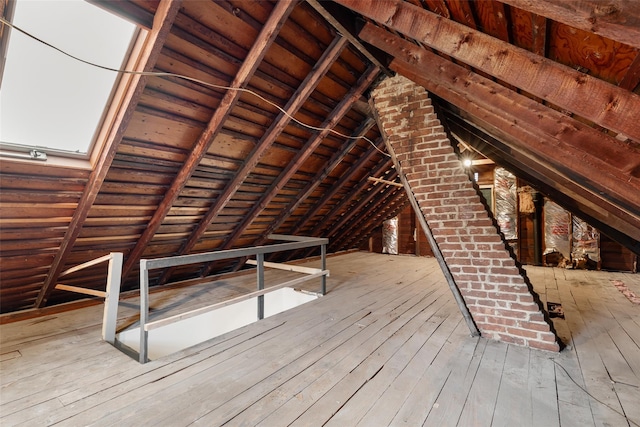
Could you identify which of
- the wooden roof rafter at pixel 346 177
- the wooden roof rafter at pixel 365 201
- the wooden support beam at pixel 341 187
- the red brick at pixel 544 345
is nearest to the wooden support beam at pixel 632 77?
the red brick at pixel 544 345

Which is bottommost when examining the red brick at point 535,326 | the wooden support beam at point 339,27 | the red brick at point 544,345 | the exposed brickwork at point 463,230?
the red brick at point 544,345

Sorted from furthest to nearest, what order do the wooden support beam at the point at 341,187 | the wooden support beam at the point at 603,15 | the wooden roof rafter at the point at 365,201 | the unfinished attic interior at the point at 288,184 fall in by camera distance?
the wooden roof rafter at the point at 365,201
the wooden support beam at the point at 341,187
the unfinished attic interior at the point at 288,184
the wooden support beam at the point at 603,15

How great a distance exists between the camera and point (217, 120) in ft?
8.82

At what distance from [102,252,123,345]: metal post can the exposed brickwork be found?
282 cm

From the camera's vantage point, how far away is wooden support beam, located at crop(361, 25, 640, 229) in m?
1.32

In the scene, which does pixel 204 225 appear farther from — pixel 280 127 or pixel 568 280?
pixel 568 280

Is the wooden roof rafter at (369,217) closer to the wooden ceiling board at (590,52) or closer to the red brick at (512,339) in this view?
the red brick at (512,339)

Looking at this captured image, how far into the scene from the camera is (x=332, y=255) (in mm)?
7891

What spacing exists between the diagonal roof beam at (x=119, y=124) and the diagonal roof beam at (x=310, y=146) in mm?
2044

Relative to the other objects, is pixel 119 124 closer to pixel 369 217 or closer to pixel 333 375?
pixel 333 375

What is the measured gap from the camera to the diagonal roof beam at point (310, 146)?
11.0ft

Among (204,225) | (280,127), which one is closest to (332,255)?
(204,225)

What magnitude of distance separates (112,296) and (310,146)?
8.86 feet

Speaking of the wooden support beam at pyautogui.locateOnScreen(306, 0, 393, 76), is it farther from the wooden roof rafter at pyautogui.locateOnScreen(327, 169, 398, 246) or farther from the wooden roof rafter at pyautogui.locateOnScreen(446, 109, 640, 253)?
the wooden roof rafter at pyautogui.locateOnScreen(327, 169, 398, 246)
